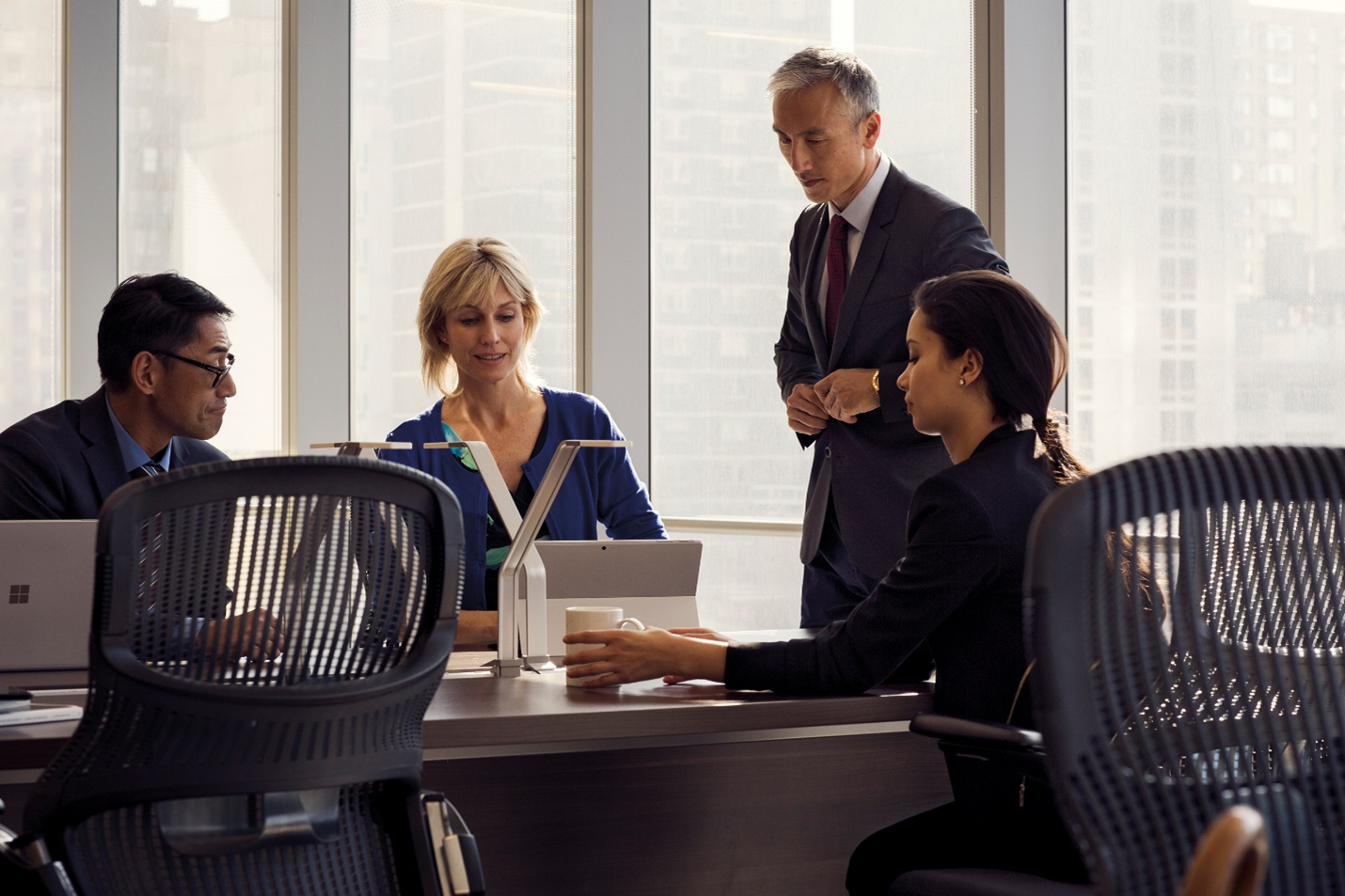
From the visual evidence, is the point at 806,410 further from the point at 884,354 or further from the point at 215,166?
the point at 215,166

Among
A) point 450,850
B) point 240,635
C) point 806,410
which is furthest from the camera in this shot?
point 806,410

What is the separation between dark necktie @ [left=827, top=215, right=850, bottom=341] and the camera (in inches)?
117

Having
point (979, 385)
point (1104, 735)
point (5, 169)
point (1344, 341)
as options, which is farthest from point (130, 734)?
point (5, 169)

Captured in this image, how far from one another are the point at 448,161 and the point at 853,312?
2.87 m

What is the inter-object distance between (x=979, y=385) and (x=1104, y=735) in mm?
911

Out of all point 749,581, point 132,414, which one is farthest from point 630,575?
point 749,581

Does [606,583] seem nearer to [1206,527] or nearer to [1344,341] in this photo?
[1206,527]

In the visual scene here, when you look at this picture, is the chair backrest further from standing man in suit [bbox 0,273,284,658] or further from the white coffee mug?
standing man in suit [bbox 0,273,284,658]

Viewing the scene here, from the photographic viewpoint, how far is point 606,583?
2354 millimetres

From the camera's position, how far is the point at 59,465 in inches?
99.3

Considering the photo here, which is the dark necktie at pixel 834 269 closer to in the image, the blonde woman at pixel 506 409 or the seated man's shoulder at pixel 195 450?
the blonde woman at pixel 506 409

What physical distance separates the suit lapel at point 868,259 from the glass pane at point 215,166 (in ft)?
10.6

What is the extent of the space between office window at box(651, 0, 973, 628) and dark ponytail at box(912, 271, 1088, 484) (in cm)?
278

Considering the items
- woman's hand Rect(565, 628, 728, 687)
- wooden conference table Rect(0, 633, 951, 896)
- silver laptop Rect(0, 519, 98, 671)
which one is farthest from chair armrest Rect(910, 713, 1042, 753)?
silver laptop Rect(0, 519, 98, 671)
